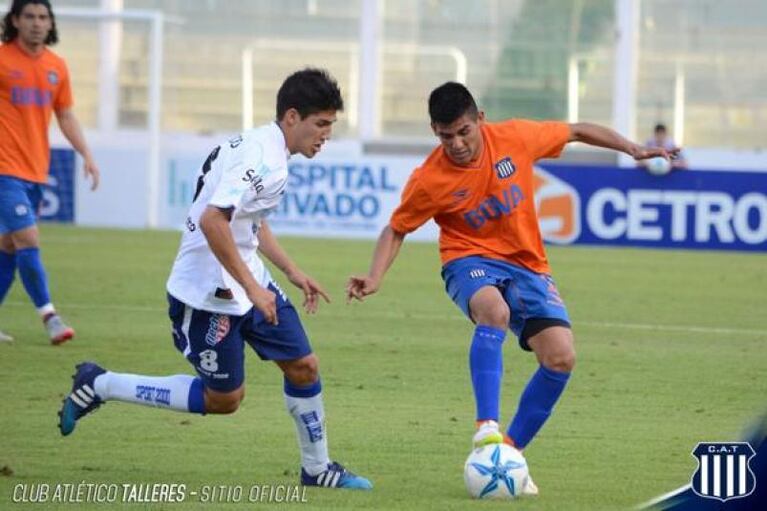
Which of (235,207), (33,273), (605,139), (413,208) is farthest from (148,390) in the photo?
(33,273)

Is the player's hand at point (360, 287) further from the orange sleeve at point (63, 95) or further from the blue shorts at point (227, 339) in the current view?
the orange sleeve at point (63, 95)

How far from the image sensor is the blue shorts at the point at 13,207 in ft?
38.0

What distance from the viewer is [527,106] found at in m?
28.3

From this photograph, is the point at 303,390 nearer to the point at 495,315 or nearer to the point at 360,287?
the point at 360,287

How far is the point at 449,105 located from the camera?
738 centimetres

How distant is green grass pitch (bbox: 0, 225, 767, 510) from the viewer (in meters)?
7.45

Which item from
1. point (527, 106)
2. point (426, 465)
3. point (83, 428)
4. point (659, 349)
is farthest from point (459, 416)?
point (527, 106)

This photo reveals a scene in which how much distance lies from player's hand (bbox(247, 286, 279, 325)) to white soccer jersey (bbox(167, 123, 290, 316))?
36 centimetres

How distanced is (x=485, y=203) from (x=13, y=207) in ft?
16.2

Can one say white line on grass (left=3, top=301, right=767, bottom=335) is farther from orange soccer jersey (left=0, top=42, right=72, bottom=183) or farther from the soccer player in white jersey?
the soccer player in white jersey

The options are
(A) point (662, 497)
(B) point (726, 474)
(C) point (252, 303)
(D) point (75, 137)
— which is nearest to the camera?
(B) point (726, 474)

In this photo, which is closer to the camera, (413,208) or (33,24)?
(413,208)

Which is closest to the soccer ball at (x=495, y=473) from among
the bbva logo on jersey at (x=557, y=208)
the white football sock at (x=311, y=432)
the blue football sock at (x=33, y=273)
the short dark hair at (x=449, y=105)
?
the white football sock at (x=311, y=432)

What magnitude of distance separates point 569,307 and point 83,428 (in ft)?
25.5
